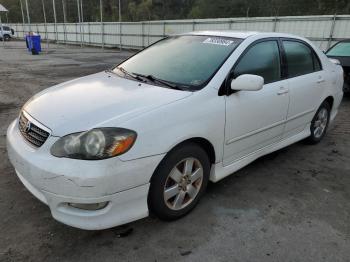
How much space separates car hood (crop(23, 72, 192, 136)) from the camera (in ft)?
7.84

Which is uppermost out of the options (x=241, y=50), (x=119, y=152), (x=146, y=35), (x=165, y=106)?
(x=241, y=50)

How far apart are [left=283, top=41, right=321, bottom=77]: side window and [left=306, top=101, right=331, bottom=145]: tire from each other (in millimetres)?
649

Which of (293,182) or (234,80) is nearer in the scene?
(234,80)

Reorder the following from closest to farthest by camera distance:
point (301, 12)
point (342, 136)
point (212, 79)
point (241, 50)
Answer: point (212, 79)
point (241, 50)
point (342, 136)
point (301, 12)

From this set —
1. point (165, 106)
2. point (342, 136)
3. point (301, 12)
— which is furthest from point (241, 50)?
point (301, 12)

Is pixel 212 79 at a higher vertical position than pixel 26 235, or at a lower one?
higher

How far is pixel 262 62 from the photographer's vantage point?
3498 millimetres

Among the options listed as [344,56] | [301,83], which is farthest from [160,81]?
[344,56]

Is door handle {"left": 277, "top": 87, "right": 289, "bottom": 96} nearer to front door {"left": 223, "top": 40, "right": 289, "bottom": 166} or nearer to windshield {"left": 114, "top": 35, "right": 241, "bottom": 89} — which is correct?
front door {"left": 223, "top": 40, "right": 289, "bottom": 166}

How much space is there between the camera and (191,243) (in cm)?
258

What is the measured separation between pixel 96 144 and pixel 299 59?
9.85ft

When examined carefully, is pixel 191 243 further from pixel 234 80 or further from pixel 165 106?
pixel 234 80

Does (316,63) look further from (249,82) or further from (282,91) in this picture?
(249,82)

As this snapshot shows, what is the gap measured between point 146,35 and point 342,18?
13657 millimetres
